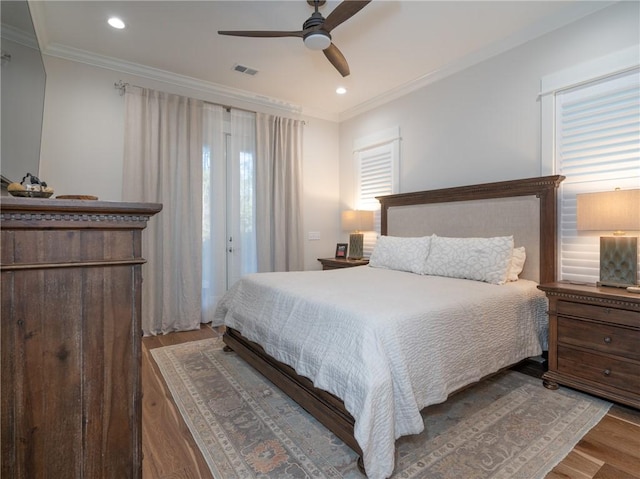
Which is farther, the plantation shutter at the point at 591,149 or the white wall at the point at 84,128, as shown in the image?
the white wall at the point at 84,128

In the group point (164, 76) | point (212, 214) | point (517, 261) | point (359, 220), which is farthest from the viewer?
point (359, 220)

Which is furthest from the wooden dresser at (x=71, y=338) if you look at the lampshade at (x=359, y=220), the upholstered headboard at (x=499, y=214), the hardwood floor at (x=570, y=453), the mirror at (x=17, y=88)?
the lampshade at (x=359, y=220)

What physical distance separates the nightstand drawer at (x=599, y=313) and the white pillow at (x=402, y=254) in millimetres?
1135

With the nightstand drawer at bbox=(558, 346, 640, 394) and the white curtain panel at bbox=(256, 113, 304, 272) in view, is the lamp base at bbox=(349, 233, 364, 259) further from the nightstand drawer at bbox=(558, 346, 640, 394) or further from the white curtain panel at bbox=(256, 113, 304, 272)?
the nightstand drawer at bbox=(558, 346, 640, 394)

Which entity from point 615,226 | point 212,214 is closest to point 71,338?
point 615,226

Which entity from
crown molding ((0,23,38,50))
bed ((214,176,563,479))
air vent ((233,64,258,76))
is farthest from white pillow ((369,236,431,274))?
crown molding ((0,23,38,50))

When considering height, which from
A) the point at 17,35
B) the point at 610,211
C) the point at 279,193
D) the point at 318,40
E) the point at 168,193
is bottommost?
the point at 610,211

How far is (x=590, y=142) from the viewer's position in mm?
2555

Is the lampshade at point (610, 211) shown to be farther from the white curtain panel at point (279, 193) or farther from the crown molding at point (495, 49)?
the white curtain panel at point (279, 193)

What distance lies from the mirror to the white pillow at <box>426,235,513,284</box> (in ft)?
9.91

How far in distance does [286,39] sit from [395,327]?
2807mm

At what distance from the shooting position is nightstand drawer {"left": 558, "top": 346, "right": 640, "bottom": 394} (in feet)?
6.55

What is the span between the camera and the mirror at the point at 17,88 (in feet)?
5.01

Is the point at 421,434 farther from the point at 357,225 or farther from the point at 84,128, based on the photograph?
the point at 84,128
